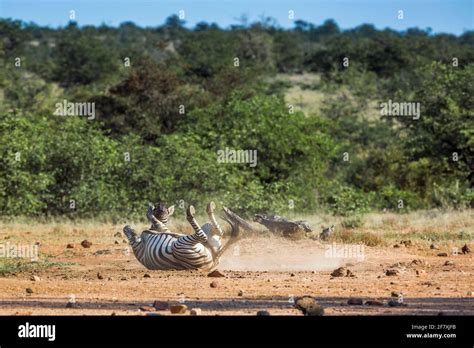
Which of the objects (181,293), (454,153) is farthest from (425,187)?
(181,293)

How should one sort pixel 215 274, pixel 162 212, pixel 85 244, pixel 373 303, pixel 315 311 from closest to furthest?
1. pixel 315 311
2. pixel 373 303
3. pixel 215 274
4. pixel 162 212
5. pixel 85 244

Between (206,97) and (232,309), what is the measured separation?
21.7 m

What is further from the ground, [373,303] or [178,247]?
[178,247]

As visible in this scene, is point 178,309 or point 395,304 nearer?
point 178,309

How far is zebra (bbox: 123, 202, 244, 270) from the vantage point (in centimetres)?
1145

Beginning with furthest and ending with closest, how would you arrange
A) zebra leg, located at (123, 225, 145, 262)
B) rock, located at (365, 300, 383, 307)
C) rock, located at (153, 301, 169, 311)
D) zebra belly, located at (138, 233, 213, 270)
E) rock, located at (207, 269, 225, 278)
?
zebra leg, located at (123, 225, 145, 262) → zebra belly, located at (138, 233, 213, 270) → rock, located at (207, 269, 225, 278) → rock, located at (365, 300, 383, 307) → rock, located at (153, 301, 169, 311)

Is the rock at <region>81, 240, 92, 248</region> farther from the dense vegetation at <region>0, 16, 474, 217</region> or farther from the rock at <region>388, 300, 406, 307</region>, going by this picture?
the rock at <region>388, 300, 406, 307</region>

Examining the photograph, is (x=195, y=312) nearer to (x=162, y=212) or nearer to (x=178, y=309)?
(x=178, y=309)

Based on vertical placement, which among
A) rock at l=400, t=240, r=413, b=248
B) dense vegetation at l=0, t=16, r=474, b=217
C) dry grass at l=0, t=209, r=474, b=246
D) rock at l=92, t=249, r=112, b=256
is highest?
dense vegetation at l=0, t=16, r=474, b=217

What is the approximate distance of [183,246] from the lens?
37.7ft

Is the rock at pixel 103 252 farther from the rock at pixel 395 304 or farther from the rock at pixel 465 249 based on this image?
the rock at pixel 395 304

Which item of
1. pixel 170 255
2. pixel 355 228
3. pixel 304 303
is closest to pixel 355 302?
pixel 304 303

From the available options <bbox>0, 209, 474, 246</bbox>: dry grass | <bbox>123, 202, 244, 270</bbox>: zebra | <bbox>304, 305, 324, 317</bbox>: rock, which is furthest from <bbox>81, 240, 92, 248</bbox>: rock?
<bbox>304, 305, 324, 317</bbox>: rock
